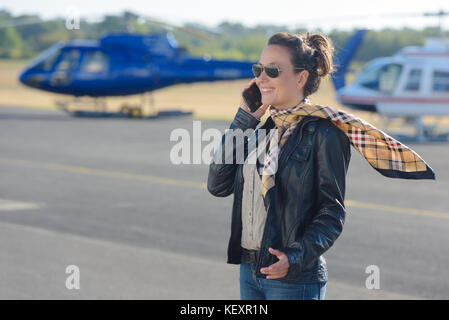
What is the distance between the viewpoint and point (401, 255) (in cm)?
772

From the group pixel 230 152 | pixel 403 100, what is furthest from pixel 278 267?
pixel 403 100

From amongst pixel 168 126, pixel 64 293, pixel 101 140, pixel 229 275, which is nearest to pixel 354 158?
pixel 101 140

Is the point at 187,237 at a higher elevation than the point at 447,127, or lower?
lower

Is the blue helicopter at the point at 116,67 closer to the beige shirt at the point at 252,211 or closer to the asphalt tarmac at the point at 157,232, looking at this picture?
the asphalt tarmac at the point at 157,232

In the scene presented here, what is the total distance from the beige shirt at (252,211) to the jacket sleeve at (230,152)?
0.10 metres

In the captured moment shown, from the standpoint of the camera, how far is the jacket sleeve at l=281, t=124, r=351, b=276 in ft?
9.77

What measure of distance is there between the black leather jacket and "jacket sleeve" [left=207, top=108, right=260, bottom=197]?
24cm

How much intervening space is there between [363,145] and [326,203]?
300mm

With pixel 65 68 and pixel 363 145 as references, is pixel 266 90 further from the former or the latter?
pixel 65 68

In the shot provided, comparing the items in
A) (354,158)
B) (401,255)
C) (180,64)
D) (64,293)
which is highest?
(180,64)

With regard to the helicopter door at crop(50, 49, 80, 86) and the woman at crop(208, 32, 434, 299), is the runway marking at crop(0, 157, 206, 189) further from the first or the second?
the helicopter door at crop(50, 49, 80, 86)

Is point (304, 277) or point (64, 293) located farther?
point (64, 293)
